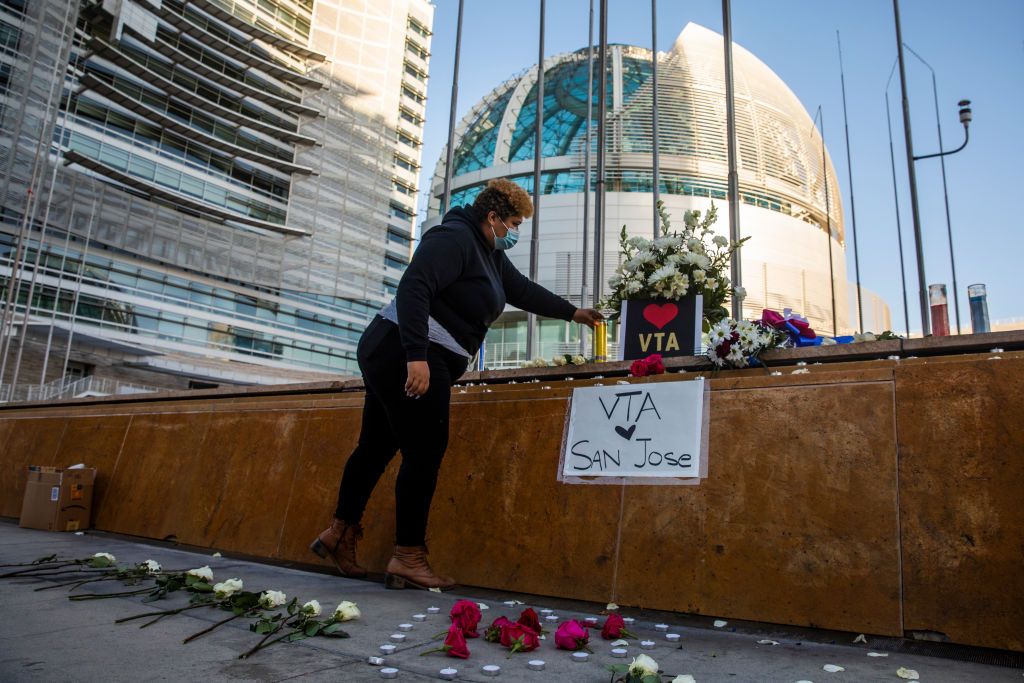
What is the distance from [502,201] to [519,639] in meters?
1.96

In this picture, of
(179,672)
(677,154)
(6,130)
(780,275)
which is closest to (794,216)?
(780,275)

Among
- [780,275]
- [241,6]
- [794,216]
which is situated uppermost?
[241,6]

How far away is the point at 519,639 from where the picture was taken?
1.83 meters

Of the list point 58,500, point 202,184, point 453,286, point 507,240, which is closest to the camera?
point 453,286

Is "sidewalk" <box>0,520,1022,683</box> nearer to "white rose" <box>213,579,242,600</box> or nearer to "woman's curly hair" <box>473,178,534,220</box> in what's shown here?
"white rose" <box>213,579,242,600</box>

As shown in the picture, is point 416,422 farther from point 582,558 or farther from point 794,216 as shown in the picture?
point 794,216

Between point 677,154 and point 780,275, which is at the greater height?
point 677,154

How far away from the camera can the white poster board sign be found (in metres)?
2.56

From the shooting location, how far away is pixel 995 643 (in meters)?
1.82

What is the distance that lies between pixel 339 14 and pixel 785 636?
5593 cm

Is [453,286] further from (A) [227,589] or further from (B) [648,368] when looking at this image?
(A) [227,589]

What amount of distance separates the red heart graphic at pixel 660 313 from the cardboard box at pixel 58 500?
434cm

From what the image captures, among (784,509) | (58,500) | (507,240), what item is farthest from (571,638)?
(58,500)

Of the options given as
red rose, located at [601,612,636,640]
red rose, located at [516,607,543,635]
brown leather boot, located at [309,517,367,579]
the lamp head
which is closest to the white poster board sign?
red rose, located at [601,612,636,640]
